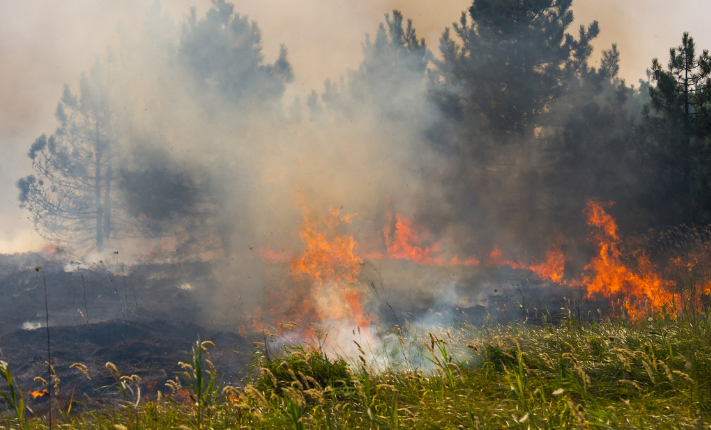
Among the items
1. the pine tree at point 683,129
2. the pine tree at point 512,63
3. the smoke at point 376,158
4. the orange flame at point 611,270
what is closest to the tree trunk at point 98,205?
the smoke at point 376,158

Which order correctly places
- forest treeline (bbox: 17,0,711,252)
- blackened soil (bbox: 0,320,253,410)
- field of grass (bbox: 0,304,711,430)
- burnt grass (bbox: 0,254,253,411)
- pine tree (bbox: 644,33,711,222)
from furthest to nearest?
1. forest treeline (bbox: 17,0,711,252)
2. pine tree (bbox: 644,33,711,222)
3. burnt grass (bbox: 0,254,253,411)
4. blackened soil (bbox: 0,320,253,410)
5. field of grass (bbox: 0,304,711,430)

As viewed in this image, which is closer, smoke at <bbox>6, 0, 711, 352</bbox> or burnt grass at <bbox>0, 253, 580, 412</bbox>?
burnt grass at <bbox>0, 253, 580, 412</bbox>

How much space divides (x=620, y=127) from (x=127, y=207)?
2635 centimetres

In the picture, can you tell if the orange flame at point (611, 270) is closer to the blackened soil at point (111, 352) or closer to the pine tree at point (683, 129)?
the pine tree at point (683, 129)

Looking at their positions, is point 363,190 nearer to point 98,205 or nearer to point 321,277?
point 321,277

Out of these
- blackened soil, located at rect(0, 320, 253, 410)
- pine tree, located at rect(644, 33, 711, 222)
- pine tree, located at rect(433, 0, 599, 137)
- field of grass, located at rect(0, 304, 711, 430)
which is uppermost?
pine tree, located at rect(433, 0, 599, 137)

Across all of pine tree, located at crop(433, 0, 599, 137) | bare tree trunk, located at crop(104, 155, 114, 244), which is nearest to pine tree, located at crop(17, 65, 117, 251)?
bare tree trunk, located at crop(104, 155, 114, 244)

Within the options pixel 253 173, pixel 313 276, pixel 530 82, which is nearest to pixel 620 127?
pixel 530 82

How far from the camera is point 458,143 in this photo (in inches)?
716

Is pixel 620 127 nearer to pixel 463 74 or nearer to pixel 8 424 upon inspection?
pixel 463 74

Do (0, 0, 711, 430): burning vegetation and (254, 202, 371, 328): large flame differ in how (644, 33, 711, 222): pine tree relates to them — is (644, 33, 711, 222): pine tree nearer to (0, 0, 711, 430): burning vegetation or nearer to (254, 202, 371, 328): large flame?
(0, 0, 711, 430): burning vegetation

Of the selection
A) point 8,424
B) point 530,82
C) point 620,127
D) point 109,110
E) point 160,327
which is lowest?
point 160,327

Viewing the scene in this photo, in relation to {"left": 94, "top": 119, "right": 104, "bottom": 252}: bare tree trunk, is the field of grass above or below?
below

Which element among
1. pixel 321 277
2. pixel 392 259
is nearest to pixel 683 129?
pixel 392 259
